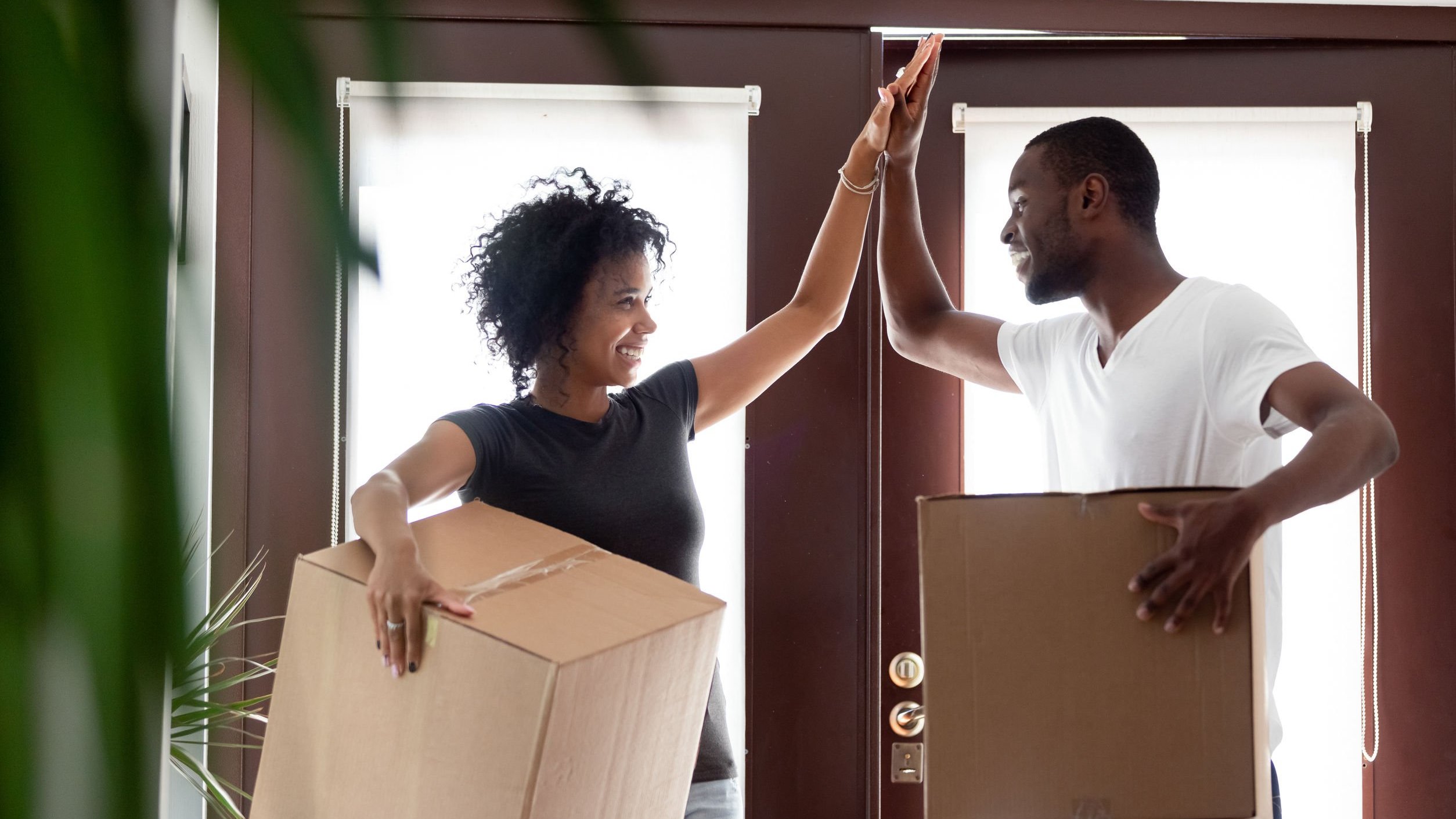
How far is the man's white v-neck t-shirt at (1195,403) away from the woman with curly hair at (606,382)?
0.47 meters

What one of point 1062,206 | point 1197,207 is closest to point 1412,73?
point 1197,207

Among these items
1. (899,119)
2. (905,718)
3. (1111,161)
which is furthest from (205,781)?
(1111,161)

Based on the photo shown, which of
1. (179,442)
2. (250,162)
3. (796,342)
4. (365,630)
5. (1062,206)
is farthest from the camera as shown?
(250,162)

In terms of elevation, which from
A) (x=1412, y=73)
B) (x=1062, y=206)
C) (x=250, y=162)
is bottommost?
(x=1062, y=206)

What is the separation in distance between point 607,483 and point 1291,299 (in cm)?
130

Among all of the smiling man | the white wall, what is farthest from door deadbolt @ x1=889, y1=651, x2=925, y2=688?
the white wall

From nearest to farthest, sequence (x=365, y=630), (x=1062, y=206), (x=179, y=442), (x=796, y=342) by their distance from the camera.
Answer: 1. (x=179, y=442)
2. (x=365, y=630)
3. (x=1062, y=206)
4. (x=796, y=342)

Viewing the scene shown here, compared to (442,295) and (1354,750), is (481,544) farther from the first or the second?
(1354,750)

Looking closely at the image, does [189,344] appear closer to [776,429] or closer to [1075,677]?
[1075,677]

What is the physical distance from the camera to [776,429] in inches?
78.7

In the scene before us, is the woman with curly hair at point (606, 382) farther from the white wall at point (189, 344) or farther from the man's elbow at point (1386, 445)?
the white wall at point (189, 344)

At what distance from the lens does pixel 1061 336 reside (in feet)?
5.57

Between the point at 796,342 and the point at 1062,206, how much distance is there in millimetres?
441

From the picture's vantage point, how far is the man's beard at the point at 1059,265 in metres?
1.58
